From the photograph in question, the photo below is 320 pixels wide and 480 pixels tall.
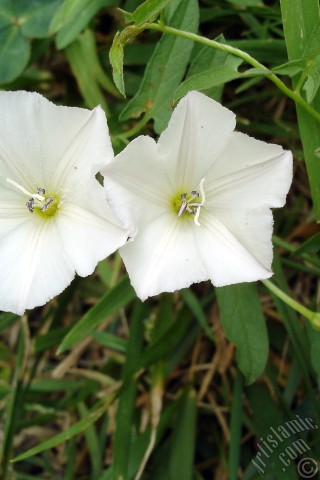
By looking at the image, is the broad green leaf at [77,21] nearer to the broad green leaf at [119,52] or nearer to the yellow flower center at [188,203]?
the broad green leaf at [119,52]

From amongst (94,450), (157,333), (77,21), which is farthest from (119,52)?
(94,450)

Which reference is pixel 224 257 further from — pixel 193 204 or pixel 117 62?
pixel 117 62

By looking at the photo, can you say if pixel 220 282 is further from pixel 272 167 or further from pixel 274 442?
pixel 274 442

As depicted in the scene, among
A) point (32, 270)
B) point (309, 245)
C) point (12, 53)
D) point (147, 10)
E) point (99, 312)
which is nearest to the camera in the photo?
point (147, 10)

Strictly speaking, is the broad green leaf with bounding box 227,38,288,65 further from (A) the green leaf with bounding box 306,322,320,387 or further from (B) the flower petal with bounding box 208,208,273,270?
(A) the green leaf with bounding box 306,322,320,387

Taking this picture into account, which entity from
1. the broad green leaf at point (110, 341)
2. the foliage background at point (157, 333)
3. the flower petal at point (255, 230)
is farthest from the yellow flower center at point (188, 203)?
the broad green leaf at point (110, 341)

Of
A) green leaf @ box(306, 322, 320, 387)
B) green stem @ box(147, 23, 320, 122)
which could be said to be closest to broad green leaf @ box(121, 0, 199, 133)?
green stem @ box(147, 23, 320, 122)

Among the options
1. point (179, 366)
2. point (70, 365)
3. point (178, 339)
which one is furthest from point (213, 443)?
point (70, 365)

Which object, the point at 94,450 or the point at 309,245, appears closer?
the point at 309,245
